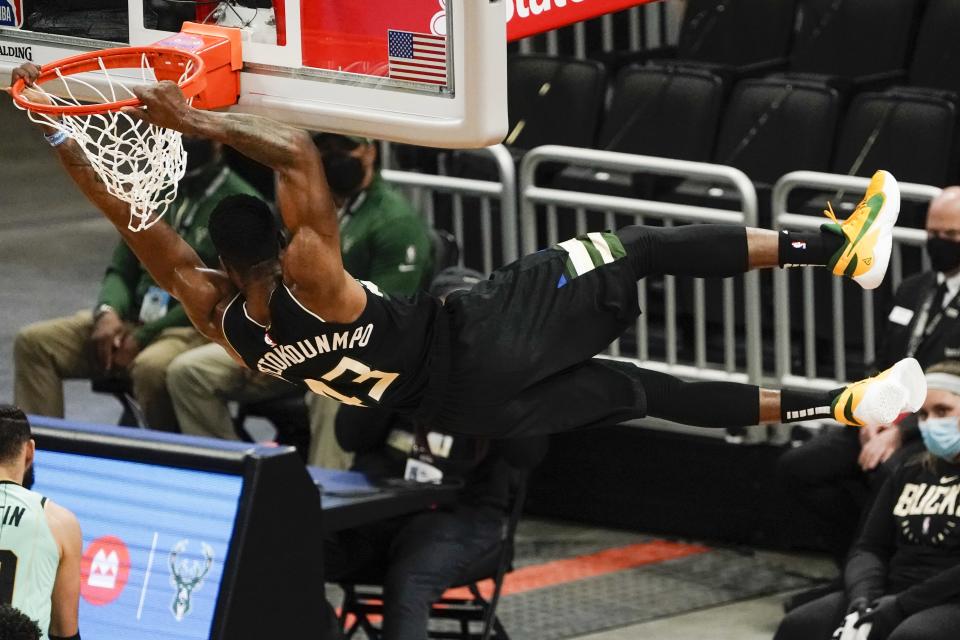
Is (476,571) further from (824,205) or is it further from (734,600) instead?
(824,205)

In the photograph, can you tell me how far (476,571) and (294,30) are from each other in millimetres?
3001

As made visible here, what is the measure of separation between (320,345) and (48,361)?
419 cm

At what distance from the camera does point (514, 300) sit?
6.00m

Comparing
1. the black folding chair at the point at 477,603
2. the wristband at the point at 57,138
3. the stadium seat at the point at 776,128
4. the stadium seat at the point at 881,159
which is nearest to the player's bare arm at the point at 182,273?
the wristband at the point at 57,138

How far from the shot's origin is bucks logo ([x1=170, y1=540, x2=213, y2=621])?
21.1 feet

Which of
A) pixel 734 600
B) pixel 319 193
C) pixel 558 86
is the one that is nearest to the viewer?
pixel 319 193

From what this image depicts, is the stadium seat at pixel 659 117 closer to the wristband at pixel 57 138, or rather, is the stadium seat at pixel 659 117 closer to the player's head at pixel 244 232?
the player's head at pixel 244 232

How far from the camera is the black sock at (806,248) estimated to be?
591cm

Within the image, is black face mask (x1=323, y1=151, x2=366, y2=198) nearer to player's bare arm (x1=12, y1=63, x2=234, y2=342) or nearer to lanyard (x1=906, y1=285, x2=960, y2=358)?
lanyard (x1=906, y1=285, x2=960, y2=358)

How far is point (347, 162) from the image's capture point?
8.70 m

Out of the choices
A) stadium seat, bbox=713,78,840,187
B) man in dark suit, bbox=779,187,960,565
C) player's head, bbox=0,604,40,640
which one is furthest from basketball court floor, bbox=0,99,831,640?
player's head, bbox=0,604,40,640

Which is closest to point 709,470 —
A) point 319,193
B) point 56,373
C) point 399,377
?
point 56,373

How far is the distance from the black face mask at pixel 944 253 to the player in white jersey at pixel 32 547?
4.14 metres

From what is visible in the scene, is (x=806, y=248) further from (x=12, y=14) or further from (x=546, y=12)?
(x=12, y=14)
